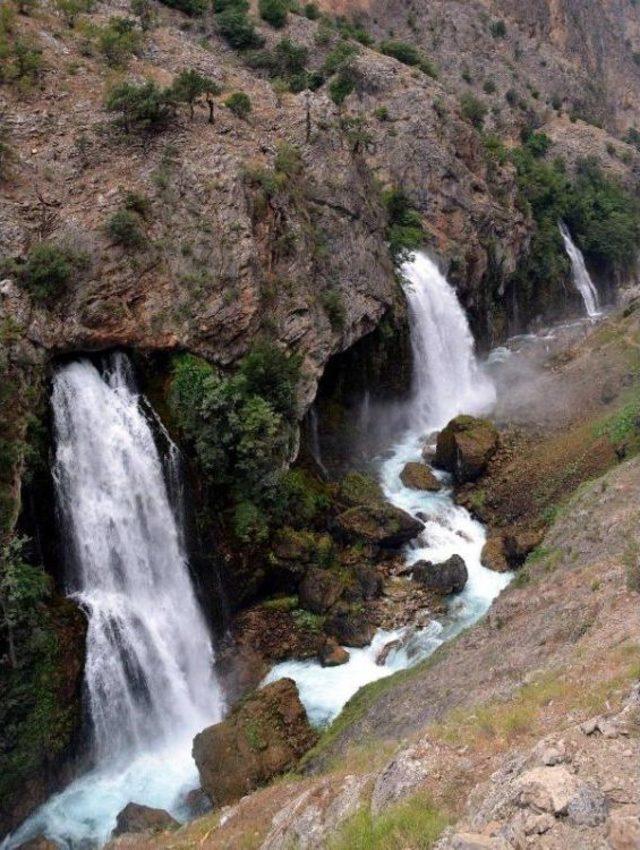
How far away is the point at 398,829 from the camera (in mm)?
6438

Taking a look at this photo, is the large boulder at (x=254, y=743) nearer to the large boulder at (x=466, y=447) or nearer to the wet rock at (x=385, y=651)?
the wet rock at (x=385, y=651)

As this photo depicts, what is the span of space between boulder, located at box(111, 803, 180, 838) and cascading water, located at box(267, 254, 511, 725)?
3.82 metres

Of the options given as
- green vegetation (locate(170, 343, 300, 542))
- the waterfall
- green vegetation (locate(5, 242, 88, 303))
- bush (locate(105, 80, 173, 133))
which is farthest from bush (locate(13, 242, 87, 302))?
the waterfall

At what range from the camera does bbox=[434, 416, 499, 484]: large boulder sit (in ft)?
76.4

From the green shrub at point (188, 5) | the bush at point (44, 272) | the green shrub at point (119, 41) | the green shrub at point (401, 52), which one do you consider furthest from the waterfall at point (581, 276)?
the bush at point (44, 272)

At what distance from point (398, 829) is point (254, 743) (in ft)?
24.9

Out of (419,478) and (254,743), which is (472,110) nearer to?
(419,478)

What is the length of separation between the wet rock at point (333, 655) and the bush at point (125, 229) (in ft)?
40.5

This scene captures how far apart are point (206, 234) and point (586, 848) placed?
735 inches

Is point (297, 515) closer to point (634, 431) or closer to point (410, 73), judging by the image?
point (634, 431)

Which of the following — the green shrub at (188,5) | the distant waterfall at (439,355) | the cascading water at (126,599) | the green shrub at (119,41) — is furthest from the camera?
the green shrub at (188,5)

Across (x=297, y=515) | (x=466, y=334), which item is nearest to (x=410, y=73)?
(x=466, y=334)

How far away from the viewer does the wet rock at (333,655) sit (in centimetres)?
1664

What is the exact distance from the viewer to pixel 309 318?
22.3 metres
